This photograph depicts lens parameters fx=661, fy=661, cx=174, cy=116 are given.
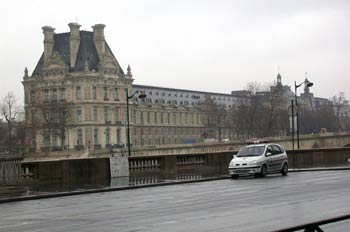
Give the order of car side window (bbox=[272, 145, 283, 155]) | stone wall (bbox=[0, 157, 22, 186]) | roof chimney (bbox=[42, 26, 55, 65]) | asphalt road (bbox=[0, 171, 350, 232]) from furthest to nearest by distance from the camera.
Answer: roof chimney (bbox=[42, 26, 55, 65]) → car side window (bbox=[272, 145, 283, 155]) → stone wall (bbox=[0, 157, 22, 186]) → asphalt road (bbox=[0, 171, 350, 232])

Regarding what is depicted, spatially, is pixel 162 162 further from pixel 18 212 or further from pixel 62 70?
pixel 62 70

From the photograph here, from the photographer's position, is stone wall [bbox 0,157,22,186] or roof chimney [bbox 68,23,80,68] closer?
stone wall [bbox 0,157,22,186]

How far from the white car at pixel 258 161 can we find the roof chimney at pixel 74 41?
390 feet

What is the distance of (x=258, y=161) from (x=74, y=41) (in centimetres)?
12063

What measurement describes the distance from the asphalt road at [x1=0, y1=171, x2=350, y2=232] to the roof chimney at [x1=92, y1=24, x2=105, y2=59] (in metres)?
129

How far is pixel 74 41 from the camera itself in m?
148

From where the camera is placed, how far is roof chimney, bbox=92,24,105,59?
150375 mm

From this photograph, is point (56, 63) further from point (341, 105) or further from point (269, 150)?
point (269, 150)

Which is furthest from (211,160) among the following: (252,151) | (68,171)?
(68,171)

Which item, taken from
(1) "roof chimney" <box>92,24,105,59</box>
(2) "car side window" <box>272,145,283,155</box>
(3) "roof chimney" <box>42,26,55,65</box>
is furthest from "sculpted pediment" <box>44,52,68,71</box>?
(2) "car side window" <box>272,145,283,155</box>

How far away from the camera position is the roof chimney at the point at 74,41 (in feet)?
485

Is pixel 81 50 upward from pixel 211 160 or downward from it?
upward

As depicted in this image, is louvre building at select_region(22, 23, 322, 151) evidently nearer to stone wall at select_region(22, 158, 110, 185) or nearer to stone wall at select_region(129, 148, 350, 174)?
stone wall at select_region(129, 148, 350, 174)

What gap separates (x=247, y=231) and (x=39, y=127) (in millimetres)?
120012
